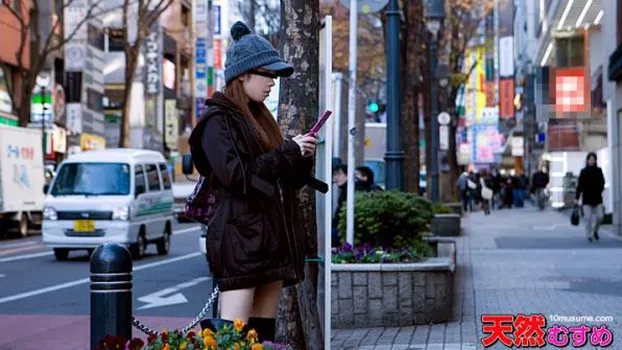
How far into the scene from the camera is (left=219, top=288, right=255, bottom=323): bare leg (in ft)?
18.7

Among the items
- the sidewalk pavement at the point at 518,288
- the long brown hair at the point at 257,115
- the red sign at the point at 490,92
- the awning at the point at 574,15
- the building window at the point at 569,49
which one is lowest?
the sidewalk pavement at the point at 518,288

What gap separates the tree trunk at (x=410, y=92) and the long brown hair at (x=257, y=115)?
1896 cm

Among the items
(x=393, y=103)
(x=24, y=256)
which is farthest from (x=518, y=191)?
(x=393, y=103)

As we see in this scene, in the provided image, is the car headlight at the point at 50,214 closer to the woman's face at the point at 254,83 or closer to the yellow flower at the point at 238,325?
the woman's face at the point at 254,83

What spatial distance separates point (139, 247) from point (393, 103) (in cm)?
780

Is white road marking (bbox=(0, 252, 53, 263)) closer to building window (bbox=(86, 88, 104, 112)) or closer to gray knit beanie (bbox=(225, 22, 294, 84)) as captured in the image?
gray knit beanie (bbox=(225, 22, 294, 84))

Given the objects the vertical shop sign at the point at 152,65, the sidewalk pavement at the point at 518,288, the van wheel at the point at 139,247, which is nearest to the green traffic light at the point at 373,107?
the sidewalk pavement at the point at 518,288

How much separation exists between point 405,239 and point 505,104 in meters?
59.9

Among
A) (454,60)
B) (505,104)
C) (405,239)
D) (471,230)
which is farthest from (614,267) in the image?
(505,104)

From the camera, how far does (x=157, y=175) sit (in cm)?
2603

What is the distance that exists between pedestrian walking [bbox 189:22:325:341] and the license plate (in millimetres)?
18116

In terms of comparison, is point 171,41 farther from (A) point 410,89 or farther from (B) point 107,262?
(B) point 107,262

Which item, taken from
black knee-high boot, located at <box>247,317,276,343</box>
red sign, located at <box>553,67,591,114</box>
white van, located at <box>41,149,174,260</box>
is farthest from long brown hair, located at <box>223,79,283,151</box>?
white van, located at <box>41,149,174,260</box>

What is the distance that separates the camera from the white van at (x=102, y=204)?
23.6m
